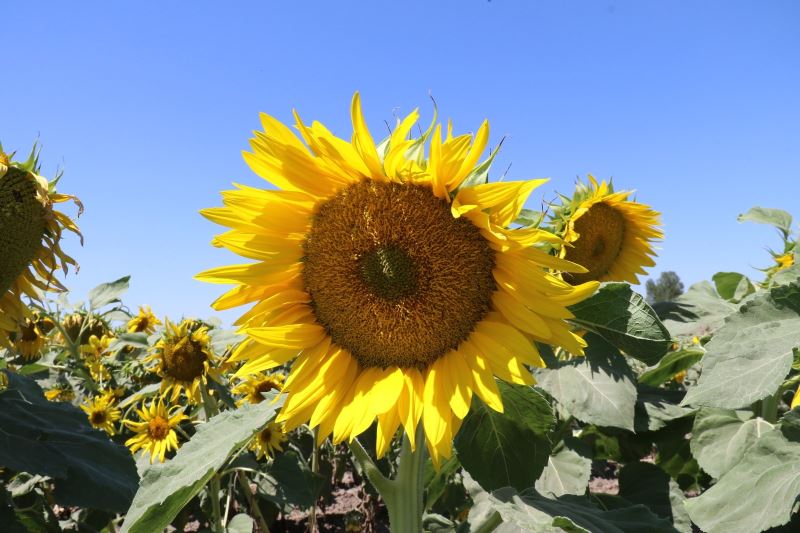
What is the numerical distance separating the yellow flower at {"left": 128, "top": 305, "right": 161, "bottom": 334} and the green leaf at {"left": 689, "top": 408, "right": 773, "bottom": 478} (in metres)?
3.98

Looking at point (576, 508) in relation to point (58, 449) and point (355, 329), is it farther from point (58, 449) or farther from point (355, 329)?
point (58, 449)

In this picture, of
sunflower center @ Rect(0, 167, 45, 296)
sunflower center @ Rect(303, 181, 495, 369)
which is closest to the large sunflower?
sunflower center @ Rect(303, 181, 495, 369)

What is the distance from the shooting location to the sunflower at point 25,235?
2.35 m

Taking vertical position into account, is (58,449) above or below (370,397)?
below

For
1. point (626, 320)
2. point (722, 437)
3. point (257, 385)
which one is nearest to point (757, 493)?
point (626, 320)

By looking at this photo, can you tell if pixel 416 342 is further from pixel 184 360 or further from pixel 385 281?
pixel 184 360

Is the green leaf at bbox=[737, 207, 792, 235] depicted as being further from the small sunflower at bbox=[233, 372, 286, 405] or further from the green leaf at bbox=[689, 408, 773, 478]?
the small sunflower at bbox=[233, 372, 286, 405]

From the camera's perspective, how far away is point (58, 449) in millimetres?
2109

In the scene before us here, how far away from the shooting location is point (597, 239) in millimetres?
3492

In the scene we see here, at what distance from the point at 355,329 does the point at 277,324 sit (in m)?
0.20

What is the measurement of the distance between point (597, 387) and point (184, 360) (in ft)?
7.40

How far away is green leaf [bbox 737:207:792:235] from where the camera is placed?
3.70 meters

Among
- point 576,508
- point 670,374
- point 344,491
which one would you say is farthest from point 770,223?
point 344,491

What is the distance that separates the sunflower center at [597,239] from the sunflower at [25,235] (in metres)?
2.22
